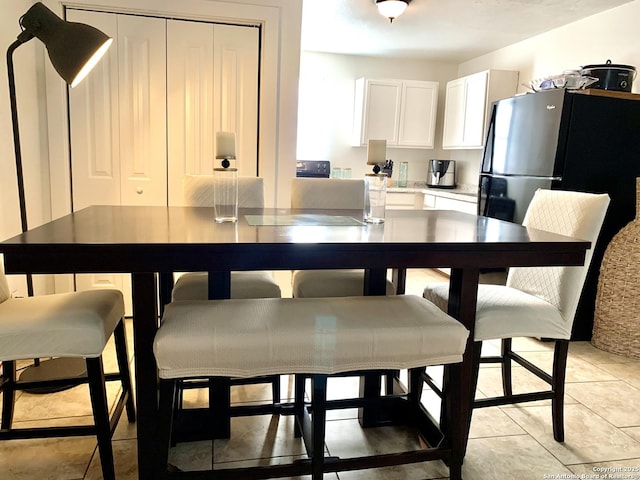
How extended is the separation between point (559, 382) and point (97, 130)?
294cm

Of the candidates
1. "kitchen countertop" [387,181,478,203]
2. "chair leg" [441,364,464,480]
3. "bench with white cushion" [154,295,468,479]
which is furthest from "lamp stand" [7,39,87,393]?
"kitchen countertop" [387,181,478,203]

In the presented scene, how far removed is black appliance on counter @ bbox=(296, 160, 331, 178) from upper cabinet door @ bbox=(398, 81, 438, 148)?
34.3 inches

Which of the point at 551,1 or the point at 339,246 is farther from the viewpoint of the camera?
the point at 551,1

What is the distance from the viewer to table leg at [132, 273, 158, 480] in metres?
1.37

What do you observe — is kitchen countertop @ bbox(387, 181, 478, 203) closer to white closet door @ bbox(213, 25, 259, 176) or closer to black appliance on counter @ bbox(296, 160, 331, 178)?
black appliance on counter @ bbox(296, 160, 331, 178)

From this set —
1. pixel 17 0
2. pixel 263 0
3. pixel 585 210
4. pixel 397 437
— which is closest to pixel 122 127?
pixel 17 0

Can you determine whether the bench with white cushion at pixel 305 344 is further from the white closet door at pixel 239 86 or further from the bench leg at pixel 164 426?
the white closet door at pixel 239 86

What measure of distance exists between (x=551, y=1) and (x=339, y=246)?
3162 millimetres

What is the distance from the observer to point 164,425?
1.35m

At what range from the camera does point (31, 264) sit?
1188mm

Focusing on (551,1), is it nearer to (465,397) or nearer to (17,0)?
(465,397)

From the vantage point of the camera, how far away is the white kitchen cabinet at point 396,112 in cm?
516

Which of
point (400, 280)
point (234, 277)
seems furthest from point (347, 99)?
point (234, 277)

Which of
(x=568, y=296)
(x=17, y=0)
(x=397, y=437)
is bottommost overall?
(x=397, y=437)
